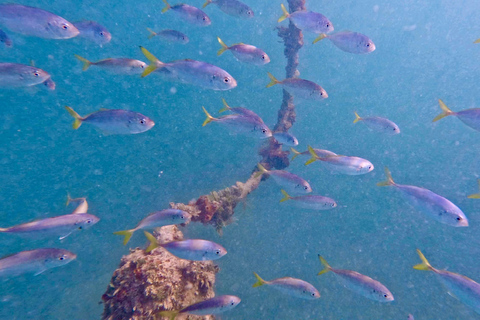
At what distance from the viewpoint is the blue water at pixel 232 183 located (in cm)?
1066

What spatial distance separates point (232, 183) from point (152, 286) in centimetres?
Result: 1266

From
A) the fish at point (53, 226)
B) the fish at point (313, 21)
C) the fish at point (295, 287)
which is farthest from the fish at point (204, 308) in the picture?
the fish at point (313, 21)

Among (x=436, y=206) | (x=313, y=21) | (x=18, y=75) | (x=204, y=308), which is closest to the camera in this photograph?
(x=204, y=308)

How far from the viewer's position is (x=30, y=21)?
3900 mm

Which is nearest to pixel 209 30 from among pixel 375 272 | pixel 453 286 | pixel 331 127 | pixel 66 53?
pixel 66 53

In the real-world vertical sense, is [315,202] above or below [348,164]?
below

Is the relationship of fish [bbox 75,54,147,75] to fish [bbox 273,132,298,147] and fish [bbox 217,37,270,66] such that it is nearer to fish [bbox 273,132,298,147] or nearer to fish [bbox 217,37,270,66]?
fish [bbox 217,37,270,66]

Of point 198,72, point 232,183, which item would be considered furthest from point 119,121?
point 232,183

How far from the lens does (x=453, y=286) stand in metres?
3.62

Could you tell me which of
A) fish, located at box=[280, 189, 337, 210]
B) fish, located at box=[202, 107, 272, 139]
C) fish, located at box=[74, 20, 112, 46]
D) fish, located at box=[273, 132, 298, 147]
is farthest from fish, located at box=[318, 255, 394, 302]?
fish, located at box=[74, 20, 112, 46]

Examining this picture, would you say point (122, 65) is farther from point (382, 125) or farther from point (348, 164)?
point (382, 125)

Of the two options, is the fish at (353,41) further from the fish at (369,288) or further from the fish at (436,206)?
the fish at (369,288)

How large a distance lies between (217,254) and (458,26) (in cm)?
8789

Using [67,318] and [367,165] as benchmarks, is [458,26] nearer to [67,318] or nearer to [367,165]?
[367,165]
